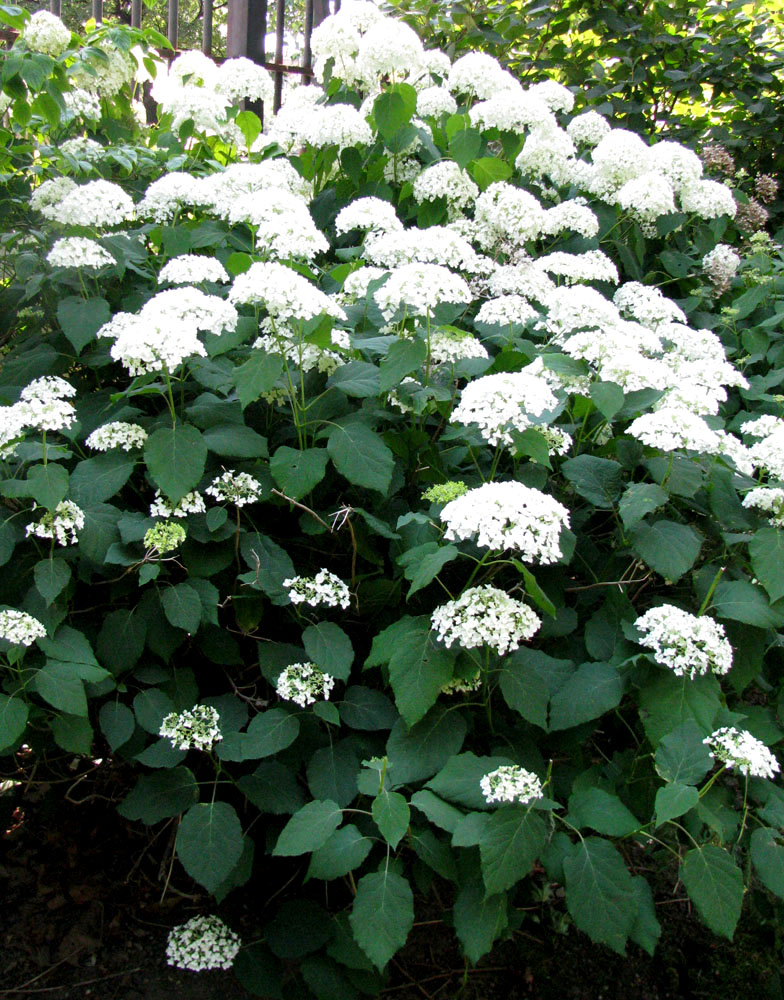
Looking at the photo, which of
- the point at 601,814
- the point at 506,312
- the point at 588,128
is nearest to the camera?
the point at 601,814

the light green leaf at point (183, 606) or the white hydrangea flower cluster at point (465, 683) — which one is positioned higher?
the light green leaf at point (183, 606)

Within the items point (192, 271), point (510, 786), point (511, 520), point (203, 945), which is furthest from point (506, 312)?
point (203, 945)

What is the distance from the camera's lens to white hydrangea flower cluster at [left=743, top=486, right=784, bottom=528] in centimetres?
176

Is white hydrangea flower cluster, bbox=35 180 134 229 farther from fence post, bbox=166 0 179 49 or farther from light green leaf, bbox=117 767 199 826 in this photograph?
fence post, bbox=166 0 179 49

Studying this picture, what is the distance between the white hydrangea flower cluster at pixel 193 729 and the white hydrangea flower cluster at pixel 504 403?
2.62ft

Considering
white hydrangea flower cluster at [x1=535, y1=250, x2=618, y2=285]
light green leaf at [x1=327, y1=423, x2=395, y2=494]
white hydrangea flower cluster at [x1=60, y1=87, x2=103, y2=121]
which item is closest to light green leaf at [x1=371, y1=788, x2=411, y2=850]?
light green leaf at [x1=327, y1=423, x2=395, y2=494]

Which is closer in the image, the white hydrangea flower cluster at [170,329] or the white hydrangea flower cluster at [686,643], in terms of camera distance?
the white hydrangea flower cluster at [686,643]

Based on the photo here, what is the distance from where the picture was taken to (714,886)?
1386 millimetres

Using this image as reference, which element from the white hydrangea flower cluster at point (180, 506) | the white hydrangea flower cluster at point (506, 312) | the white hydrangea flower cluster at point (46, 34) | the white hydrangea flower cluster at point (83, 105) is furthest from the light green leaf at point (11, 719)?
the white hydrangea flower cluster at point (46, 34)

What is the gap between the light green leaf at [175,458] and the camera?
1684mm

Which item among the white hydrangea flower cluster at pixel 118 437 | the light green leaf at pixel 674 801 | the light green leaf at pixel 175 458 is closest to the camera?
the light green leaf at pixel 674 801

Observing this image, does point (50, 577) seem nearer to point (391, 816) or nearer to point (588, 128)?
point (391, 816)

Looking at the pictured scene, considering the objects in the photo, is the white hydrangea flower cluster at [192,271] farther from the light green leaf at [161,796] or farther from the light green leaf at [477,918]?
the light green leaf at [477,918]

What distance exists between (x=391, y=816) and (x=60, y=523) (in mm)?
860
